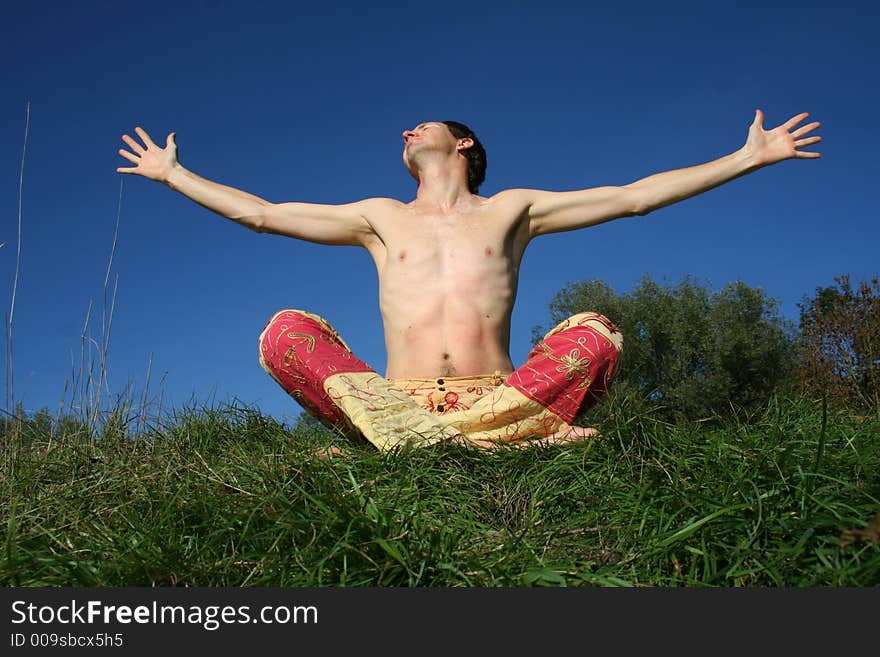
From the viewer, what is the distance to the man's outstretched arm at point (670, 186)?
4.95 m

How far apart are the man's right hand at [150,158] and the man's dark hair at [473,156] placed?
2342 millimetres

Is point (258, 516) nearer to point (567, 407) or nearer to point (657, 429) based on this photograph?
point (657, 429)

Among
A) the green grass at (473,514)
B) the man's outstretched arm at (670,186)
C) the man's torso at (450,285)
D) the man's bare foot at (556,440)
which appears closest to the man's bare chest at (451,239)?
the man's torso at (450,285)

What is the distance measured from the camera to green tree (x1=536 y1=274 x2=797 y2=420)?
21531mm

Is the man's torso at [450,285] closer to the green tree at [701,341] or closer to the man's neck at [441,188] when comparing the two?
the man's neck at [441,188]

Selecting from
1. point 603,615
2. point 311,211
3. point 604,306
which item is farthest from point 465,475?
point 604,306

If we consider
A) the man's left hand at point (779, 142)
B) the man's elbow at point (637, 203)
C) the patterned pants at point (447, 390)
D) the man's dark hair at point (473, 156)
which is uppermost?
the man's dark hair at point (473, 156)

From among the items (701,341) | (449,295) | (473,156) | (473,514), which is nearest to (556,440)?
(473,514)

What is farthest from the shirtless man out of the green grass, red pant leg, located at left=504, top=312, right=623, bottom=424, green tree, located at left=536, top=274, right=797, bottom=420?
green tree, located at left=536, top=274, right=797, bottom=420

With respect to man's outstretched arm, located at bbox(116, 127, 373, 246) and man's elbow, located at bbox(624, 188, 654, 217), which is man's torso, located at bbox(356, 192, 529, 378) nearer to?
man's outstretched arm, located at bbox(116, 127, 373, 246)

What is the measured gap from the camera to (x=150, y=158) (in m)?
5.44

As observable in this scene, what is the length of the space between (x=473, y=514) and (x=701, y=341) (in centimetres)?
2104

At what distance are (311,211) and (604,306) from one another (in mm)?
19345

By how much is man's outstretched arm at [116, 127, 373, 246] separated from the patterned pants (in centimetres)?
96
